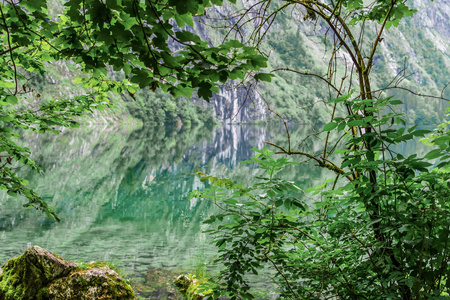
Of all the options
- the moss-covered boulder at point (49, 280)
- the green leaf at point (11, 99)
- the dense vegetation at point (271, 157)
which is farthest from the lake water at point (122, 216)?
the green leaf at point (11, 99)

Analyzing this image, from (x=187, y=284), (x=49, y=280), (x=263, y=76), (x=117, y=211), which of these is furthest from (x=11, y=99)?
(x=117, y=211)

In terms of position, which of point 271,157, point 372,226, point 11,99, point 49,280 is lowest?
point 49,280

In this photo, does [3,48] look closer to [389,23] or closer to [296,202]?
[296,202]

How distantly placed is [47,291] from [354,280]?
5.22 metres

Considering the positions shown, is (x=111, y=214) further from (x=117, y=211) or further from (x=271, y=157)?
(x=271, y=157)

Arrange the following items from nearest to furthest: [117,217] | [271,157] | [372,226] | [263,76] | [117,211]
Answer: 1. [263,76]
2. [271,157]
3. [372,226]
4. [117,217]
5. [117,211]

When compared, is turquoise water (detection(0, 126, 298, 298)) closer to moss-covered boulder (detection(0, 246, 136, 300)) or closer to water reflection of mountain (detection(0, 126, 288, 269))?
water reflection of mountain (detection(0, 126, 288, 269))

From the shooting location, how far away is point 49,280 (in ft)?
19.0

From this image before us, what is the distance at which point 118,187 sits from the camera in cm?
2003

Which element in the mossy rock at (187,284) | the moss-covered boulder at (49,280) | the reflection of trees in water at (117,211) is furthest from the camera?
the reflection of trees in water at (117,211)

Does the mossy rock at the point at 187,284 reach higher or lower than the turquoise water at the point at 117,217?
lower

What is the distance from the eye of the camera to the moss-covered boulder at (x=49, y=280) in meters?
5.61

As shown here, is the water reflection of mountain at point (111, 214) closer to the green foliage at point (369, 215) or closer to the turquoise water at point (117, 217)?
the turquoise water at point (117, 217)

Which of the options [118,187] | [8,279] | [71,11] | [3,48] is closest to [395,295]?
[71,11]
